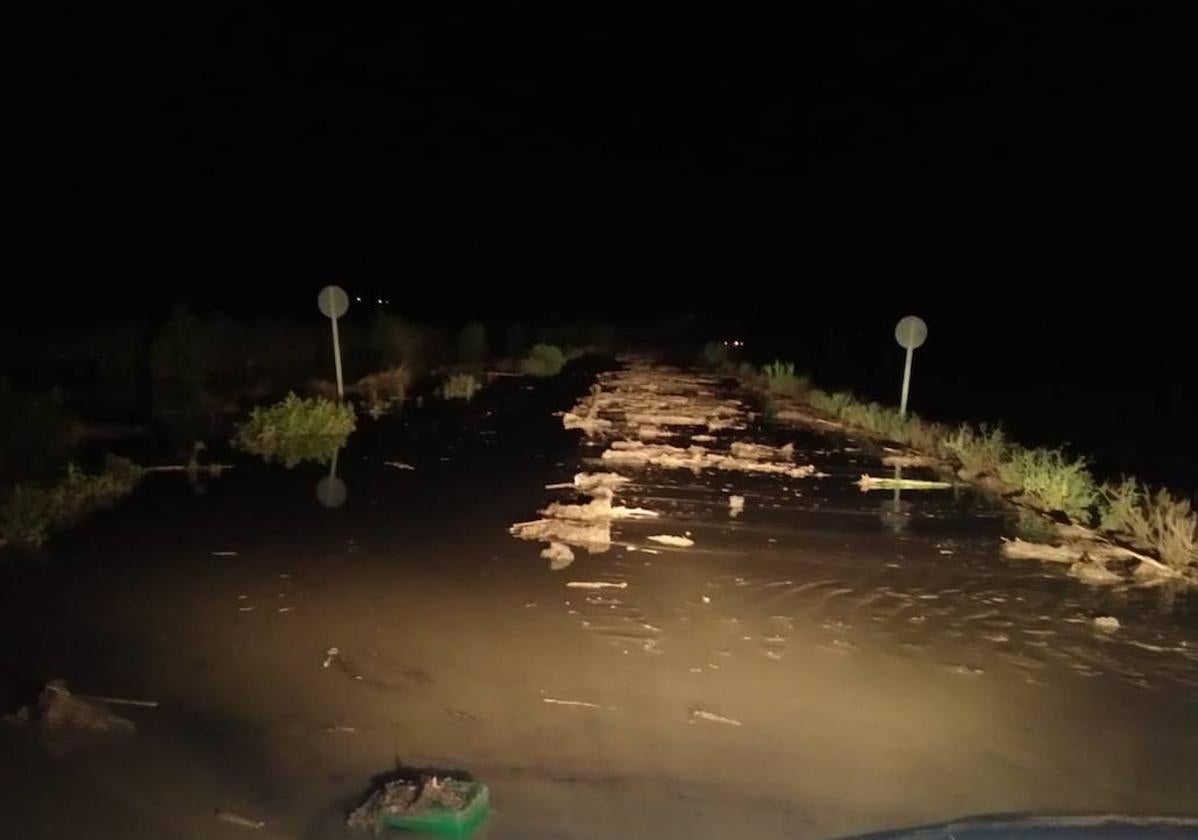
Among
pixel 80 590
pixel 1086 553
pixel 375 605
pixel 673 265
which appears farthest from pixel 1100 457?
pixel 673 265

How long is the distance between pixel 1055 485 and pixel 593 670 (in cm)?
980

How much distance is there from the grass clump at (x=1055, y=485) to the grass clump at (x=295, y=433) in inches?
431

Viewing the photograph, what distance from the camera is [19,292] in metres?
49.5

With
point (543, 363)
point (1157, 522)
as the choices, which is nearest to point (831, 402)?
point (1157, 522)

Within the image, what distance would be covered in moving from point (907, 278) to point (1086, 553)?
248 ft

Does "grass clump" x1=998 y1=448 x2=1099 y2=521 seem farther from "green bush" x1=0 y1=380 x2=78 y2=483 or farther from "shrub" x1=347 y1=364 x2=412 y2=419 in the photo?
"shrub" x1=347 y1=364 x2=412 y2=419

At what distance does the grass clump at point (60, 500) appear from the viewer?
1264 cm

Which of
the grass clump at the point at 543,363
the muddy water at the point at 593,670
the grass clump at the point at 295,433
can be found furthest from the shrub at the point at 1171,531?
the grass clump at the point at 543,363

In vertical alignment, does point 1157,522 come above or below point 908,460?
above

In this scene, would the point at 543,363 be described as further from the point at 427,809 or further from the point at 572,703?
the point at 427,809

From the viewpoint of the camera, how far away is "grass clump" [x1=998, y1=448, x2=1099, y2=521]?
51.0 feet

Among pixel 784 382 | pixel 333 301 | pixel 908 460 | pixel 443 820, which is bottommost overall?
pixel 784 382

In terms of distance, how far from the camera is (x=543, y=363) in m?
44.7

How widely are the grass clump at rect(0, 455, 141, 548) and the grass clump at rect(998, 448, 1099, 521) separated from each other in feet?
41.7
